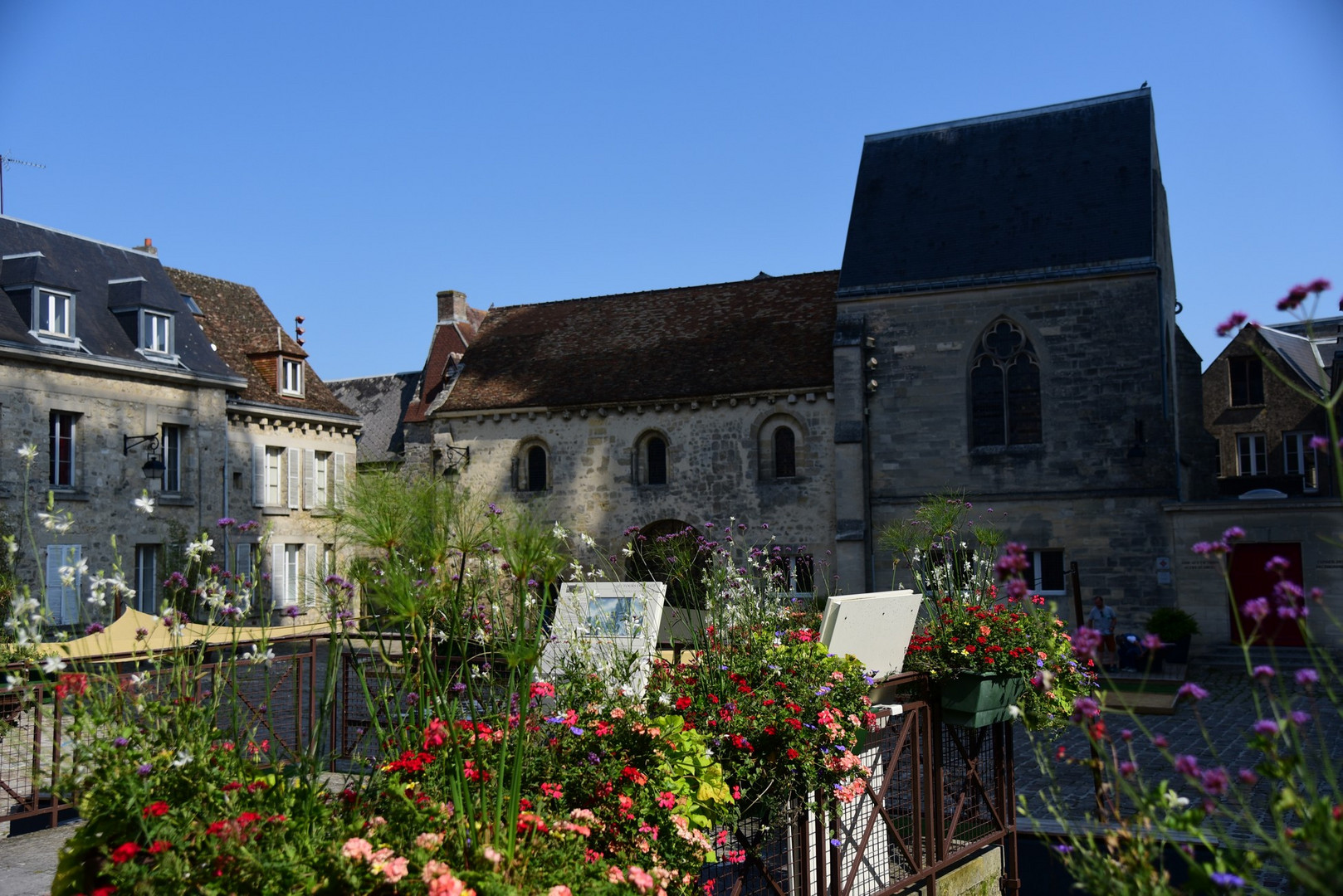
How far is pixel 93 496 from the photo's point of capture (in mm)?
22703

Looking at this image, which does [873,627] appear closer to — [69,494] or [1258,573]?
[1258,573]

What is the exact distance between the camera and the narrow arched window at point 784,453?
26078mm

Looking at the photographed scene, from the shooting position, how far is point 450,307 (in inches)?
1310

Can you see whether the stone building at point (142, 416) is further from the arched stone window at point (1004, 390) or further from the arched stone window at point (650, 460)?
the arched stone window at point (1004, 390)

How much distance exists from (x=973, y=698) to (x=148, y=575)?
21502mm

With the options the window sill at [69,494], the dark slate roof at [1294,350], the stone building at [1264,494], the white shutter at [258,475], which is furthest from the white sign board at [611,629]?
the dark slate roof at [1294,350]

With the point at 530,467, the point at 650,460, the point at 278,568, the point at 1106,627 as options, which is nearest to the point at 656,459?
the point at 650,460

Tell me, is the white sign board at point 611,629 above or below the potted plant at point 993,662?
above

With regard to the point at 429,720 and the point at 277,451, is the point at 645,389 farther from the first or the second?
the point at 429,720

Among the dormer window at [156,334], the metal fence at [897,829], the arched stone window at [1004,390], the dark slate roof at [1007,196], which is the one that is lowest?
the metal fence at [897,829]

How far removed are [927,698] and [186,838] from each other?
468 cm

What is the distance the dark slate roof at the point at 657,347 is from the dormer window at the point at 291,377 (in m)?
3.57

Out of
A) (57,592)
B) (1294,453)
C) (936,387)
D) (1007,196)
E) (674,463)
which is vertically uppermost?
(1007,196)

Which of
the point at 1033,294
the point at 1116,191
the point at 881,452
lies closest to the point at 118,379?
the point at 881,452
